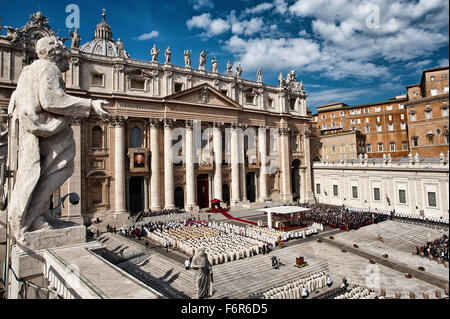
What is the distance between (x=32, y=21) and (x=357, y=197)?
1754 inches

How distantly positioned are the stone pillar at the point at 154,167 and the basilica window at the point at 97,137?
5.88 meters

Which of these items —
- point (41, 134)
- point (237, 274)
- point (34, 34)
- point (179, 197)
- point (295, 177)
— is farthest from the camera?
point (295, 177)

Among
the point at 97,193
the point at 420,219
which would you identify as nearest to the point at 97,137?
the point at 97,193

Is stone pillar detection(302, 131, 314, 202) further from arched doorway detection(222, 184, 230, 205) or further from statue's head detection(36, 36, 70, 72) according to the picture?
statue's head detection(36, 36, 70, 72)

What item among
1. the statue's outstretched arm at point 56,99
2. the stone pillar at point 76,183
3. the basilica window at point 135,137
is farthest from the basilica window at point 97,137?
the statue's outstretched arm at point 56,99

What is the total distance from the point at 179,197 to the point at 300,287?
25.6 meters

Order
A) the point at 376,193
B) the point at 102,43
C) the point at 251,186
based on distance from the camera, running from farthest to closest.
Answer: the point at 102,43
the point at 251,186
the point at 376,193

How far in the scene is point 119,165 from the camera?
33.2m

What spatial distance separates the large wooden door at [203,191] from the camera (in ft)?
131

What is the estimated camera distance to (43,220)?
7328 millimetres

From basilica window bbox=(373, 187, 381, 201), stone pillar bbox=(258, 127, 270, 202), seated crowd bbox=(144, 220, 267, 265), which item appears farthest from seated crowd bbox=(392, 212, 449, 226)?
seated crowd bbox=(144, 220, 267, 265)

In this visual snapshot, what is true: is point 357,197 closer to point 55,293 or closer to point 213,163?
point 213,163

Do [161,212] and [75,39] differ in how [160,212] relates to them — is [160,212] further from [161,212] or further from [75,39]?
[75,39]
